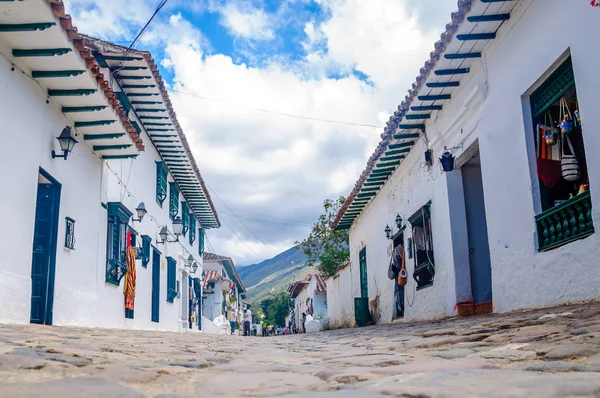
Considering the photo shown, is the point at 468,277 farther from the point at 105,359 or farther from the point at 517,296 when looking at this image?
the point at 105,359

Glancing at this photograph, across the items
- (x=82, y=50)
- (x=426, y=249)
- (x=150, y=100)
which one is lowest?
(x=426, y=249)

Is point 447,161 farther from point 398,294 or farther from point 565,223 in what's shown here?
point 398,294

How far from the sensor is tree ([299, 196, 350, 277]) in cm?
2525

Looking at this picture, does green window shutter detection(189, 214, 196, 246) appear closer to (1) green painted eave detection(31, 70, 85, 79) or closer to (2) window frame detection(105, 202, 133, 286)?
(2) window frame detection(105, 202, 133, 286)

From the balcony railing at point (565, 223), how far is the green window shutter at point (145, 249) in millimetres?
9378

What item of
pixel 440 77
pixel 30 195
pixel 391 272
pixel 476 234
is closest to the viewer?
pixel 30 195

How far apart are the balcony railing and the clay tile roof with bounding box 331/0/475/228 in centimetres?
248

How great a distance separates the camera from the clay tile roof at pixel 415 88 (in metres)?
7.13

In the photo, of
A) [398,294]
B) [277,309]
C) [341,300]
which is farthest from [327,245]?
[277,309]

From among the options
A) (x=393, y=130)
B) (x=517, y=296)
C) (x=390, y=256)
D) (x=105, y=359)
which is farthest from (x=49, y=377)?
(x=390, y=256)

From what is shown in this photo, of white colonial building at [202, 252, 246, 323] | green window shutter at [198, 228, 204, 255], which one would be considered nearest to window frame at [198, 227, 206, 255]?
green window shutter at [198, 228, 204, 255]

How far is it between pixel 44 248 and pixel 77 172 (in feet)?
4.77

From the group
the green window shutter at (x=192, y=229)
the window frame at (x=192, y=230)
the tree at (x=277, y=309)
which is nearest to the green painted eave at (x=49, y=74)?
the window frame at (x=192, y=230)

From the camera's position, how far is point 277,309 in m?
67.1
